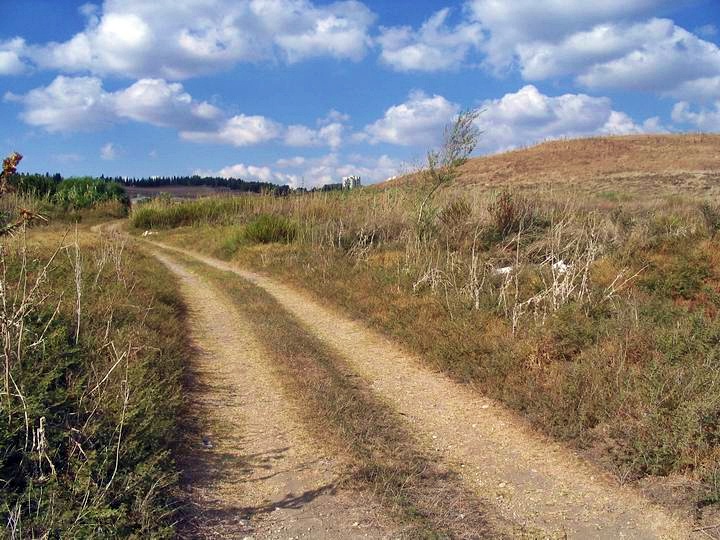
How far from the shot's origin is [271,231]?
1528 centimetres

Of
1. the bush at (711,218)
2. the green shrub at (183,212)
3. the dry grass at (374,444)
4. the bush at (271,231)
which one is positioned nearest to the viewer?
the dry grass at (374,444)

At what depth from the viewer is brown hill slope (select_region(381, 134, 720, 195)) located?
2914 centimetres

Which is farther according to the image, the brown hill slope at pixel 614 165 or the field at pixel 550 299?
the brown hill slope at pixel 614 165

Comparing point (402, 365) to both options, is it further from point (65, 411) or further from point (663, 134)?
point (663, 134)

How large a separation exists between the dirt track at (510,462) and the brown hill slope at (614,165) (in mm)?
22222

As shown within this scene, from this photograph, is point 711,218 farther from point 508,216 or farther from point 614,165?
point 614,165

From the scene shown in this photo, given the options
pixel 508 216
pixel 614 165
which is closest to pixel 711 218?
pixel 508 216

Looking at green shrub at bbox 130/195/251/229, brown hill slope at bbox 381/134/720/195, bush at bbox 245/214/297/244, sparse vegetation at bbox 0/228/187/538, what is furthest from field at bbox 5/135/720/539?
brown hill slope at bbox 381/134/720/195

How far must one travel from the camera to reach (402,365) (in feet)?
21.2

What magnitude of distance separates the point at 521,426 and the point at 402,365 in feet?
6.17

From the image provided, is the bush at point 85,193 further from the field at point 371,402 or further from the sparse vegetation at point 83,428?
the sparse vegetation at point 83,428

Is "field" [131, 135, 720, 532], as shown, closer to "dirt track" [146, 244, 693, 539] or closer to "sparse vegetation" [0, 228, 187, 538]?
"dirt track" [146, 244, 693, 539]

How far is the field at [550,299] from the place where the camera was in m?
4.10

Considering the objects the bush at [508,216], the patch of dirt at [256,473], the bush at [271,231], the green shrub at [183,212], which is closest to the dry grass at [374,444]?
the patch of dirt at [256,473]
